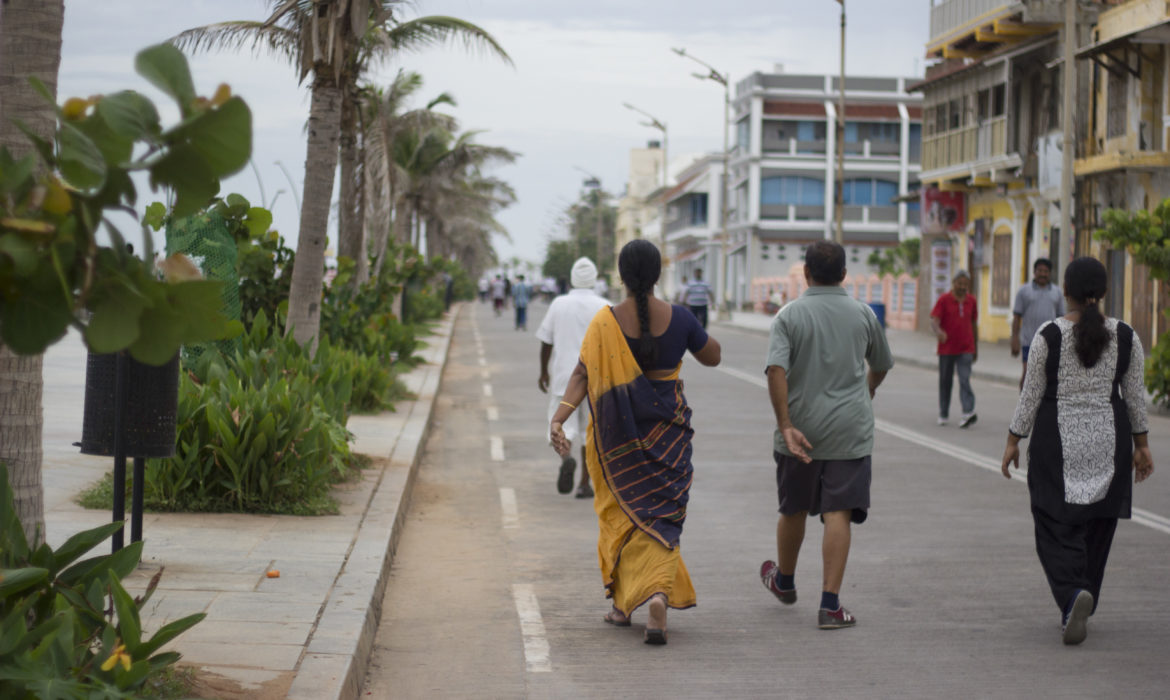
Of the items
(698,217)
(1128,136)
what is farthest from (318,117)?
(698,217)

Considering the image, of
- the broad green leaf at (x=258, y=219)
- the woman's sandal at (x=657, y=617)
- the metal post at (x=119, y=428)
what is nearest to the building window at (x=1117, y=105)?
the broad green leaf at (x=258, y=219)

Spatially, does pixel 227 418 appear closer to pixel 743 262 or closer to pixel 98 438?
pixel 98 438

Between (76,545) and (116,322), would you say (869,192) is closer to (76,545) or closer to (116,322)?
(76,545)

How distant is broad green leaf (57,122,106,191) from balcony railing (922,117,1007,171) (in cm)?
3510

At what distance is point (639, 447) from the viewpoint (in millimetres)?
6336

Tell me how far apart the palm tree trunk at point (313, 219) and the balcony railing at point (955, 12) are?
83.8ft

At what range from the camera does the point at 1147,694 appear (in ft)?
18.0

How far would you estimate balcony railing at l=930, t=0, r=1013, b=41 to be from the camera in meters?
34.8

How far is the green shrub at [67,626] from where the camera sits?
3500 millimetres

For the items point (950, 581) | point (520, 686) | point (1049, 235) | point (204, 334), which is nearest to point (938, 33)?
point (1049, 235)

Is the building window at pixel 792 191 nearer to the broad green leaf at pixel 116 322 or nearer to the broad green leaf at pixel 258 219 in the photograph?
the broad green leaf at pixel 258 219

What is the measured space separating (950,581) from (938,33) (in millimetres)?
32976

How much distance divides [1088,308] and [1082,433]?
0.58 metres

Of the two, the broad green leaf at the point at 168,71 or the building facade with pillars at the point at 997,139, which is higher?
the building facade with pillars at the point at 997,139
